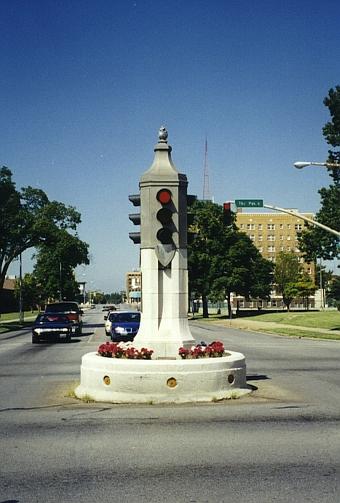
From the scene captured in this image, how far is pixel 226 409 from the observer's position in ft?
34.7

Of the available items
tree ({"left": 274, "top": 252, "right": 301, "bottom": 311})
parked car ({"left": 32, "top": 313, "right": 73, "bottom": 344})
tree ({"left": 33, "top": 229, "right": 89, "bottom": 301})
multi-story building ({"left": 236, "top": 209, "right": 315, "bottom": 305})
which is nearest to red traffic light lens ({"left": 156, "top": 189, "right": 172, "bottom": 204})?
parked car ({"left": 32, "top": 313, "right": 73, "bottom": 344})

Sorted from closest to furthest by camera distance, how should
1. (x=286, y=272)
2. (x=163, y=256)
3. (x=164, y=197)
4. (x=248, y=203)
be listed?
1. (x=164, y=197)
2. (x=163, y=256)
3. (x=248, y=203)
4. (x=286, y=272)

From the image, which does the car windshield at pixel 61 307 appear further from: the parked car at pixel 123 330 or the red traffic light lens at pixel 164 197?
the red traffic light lens at pixel 164 197

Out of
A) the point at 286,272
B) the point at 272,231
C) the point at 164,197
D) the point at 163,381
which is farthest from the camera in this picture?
the point at 272,231

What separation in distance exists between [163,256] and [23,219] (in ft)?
133

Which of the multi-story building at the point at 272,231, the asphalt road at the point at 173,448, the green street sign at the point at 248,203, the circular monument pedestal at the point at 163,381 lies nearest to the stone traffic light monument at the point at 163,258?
the circular monument pedestal at the point at 163,381

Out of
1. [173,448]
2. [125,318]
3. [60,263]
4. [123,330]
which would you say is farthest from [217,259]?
[173,448]

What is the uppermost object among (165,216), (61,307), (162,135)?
(162,135)

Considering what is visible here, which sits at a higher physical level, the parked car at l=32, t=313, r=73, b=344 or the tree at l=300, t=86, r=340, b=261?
the tree at l=300, t=86, r=340, b=261

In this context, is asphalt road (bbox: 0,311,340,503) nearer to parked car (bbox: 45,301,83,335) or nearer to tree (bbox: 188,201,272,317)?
parked car (bbox: 45,301,83,335)

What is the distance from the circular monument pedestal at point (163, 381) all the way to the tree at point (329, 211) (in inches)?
1446

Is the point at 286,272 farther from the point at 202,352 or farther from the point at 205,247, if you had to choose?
the point at 202,352

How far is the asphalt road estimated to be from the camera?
6.06 meters

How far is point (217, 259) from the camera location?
70938mm
